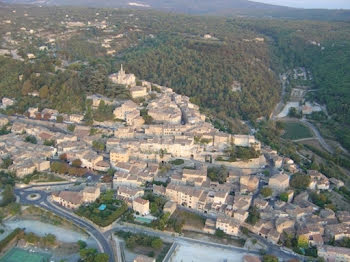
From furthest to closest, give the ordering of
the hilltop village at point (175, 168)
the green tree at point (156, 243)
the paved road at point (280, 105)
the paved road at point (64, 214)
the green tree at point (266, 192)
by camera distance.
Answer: the paved road at point (280, 105) → the green tree at point (266, 192) → the hilltop village at point (175, 168) → the paved road at point (64, 214) → the green tree at point (156, 243)

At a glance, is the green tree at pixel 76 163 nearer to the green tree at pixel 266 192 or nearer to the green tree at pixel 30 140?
the green tree at pixel 30 140

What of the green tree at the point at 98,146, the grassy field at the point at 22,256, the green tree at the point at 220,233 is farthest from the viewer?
the green tree at the point at 98,146

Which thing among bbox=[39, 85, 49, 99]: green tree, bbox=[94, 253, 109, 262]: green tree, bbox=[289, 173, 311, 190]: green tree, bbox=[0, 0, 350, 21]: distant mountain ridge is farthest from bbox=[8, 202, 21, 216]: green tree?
bbox=[0, 0, 350, 21]: distant mountain ridge

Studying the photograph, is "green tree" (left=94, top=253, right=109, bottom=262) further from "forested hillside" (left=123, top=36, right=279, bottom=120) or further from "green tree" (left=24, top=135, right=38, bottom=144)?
"forested hillside" (left=123, top=36, right=279, bottom=120)

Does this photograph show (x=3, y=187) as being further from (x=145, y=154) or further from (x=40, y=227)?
(x=145, y=154)

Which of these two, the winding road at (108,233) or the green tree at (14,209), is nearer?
the winding road at (108,233)

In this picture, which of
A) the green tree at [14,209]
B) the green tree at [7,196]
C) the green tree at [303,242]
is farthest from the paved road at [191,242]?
the green tree at [7,196]

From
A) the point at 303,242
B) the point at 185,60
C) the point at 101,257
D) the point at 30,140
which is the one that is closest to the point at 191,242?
the point at 101,257
